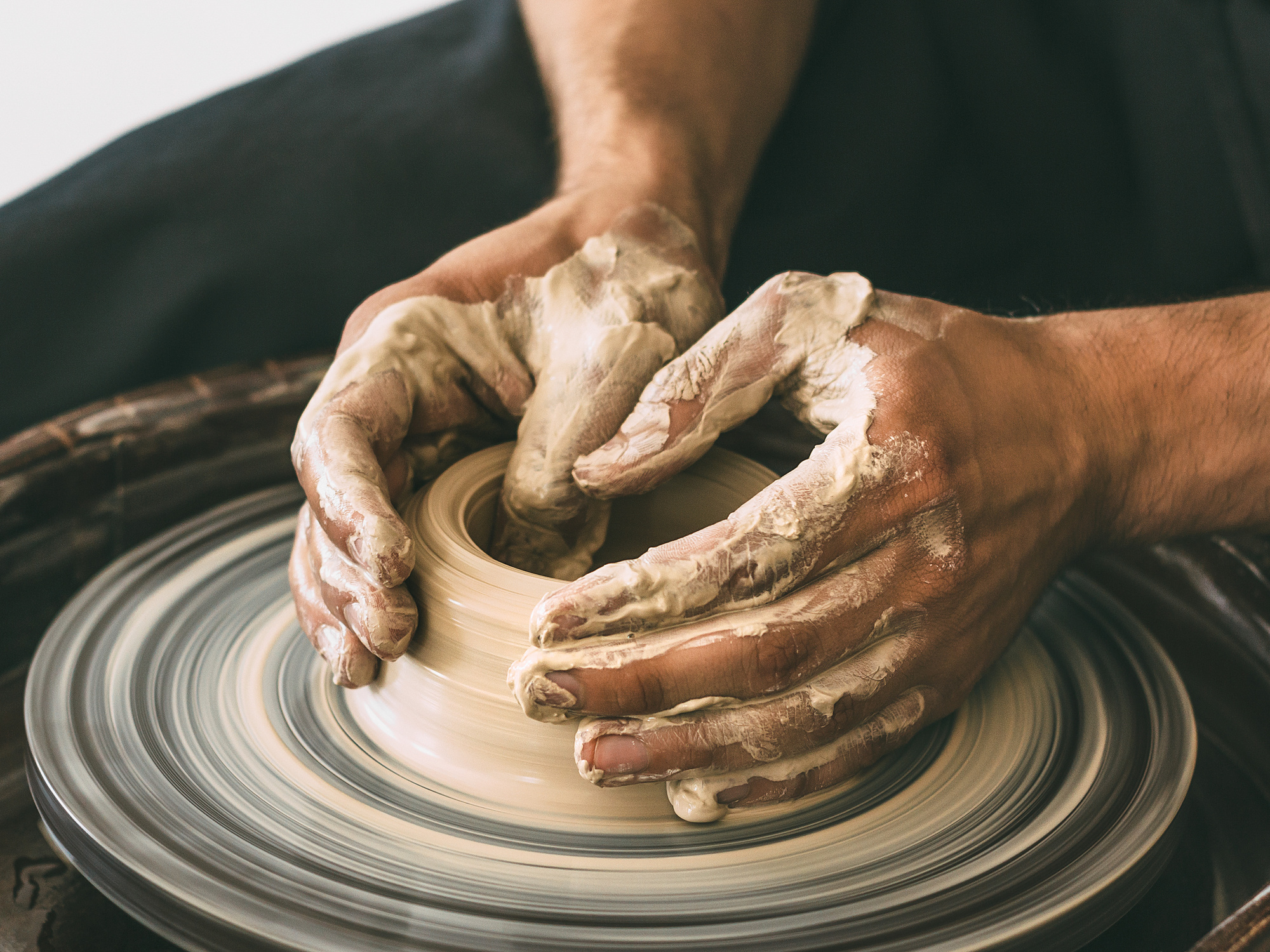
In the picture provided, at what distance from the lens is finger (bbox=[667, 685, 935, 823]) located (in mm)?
795

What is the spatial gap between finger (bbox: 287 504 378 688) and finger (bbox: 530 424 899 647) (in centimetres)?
22

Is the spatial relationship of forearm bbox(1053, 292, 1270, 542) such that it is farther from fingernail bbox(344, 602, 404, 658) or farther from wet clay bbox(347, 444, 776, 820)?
fingernail bbox(344, 602, 404, 658)

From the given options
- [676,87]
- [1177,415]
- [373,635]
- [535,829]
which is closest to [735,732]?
[535,829]

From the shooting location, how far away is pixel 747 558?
0.77 meters

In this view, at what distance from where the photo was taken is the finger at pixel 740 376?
0.93 metres

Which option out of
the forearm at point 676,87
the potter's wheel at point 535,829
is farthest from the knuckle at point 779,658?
the forearm at point 676,87

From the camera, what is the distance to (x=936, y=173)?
1.76m

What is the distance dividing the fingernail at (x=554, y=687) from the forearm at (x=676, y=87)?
0.85m

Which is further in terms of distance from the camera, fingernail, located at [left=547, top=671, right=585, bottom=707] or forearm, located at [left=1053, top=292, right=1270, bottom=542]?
forearm, located at [left=1053, top=292, right=1270, bottom=542]

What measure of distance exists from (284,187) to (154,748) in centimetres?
101

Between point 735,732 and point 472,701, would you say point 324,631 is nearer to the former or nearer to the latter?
point 472,701

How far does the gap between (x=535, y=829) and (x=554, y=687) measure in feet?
0.51

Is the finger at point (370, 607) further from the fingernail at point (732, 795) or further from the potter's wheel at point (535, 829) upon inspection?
the fingernail at point (732, 795)

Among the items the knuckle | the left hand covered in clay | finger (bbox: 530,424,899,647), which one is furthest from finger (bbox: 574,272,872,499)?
the knuckle
